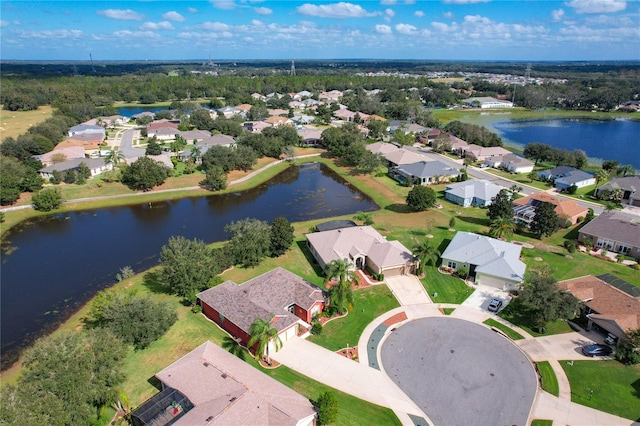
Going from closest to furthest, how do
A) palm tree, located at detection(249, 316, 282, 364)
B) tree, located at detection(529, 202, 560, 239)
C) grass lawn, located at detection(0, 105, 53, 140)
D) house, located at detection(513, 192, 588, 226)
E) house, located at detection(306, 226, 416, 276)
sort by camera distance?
palm tree, located at detection(249, 316, 282, 364) < house, located at detection(306, 226, 416, 276) < tree, located at detection(529, 202, 560, 239) < house, located at detection(513, 192, 588, 226) < grass lawn, located at detection(0, 105, 53, 140)

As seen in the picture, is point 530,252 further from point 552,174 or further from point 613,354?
point 552,174

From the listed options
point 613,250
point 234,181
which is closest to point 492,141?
→ point 613,250

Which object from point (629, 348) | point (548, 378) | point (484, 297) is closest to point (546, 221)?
point (484, 297)

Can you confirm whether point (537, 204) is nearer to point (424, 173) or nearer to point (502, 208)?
point (502, 208)

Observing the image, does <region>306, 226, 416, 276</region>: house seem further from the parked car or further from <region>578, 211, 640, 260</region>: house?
<region>578, 211, 640, 260</region>: house

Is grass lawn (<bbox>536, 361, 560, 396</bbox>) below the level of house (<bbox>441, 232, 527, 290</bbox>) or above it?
below

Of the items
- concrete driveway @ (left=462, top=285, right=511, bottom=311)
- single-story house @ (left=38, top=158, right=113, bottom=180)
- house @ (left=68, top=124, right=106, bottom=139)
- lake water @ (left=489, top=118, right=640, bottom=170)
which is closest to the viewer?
concrete driveway @ (left=462, top=285, right=511, bottom=311)

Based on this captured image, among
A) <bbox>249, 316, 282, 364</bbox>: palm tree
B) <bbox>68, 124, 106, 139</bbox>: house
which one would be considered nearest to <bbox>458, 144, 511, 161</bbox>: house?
<bbox>249, 316, 282, 364</bbox>: palm tree
